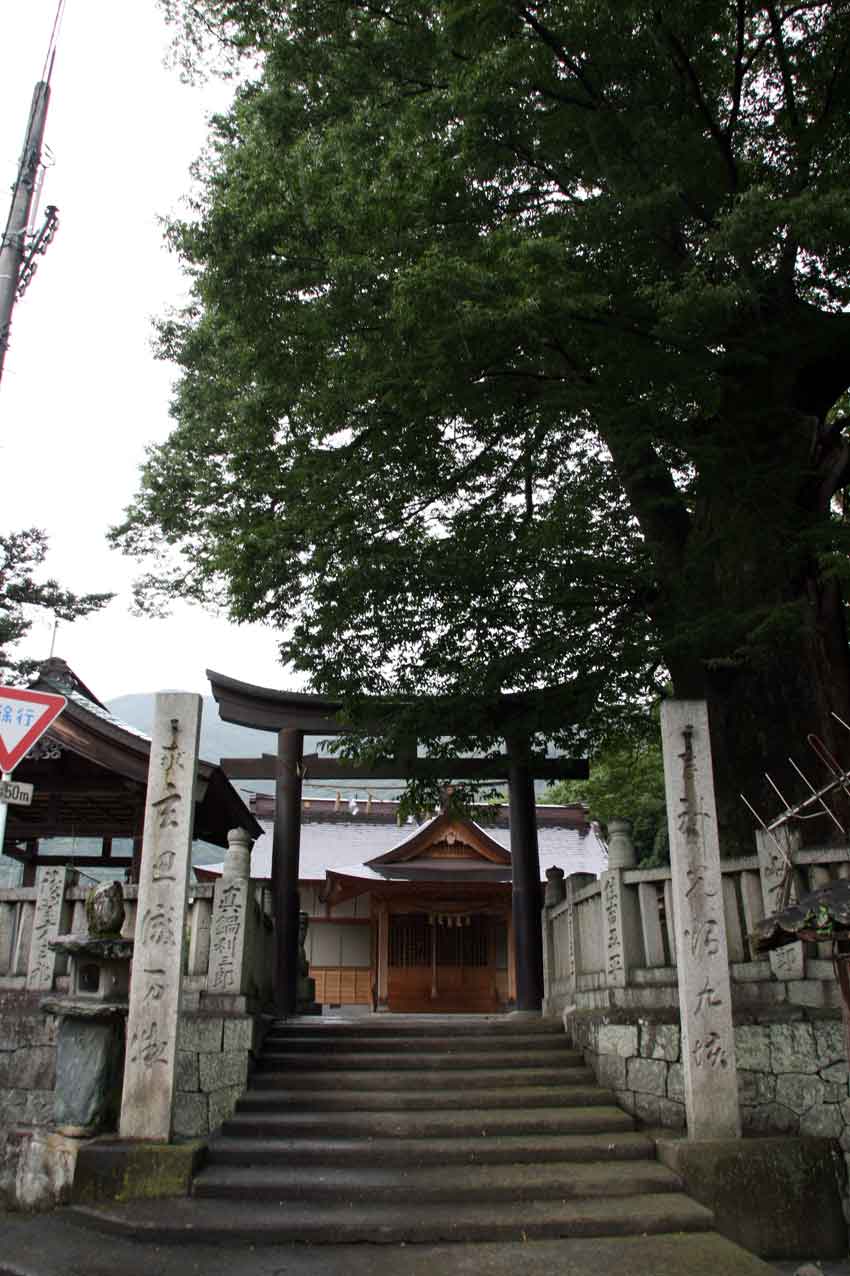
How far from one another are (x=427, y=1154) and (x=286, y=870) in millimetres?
6179

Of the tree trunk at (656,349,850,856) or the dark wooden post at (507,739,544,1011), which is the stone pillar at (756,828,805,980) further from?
the dark wooden post at (507,739,544,1011)

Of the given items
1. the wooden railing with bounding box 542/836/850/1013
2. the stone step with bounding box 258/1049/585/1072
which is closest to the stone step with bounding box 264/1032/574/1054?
the stone step with bounding box 258/1049/585/1072

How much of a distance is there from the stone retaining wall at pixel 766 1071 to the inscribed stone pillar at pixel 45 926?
4.98 m

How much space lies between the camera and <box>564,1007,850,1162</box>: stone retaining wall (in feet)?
20.0

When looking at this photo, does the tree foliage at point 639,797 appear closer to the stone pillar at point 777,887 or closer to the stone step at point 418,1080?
the stone step at point 418,1080

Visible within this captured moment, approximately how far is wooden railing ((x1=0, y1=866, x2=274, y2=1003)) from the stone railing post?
326 centimetres

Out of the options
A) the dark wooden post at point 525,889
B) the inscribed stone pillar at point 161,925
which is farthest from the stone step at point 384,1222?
the dark wooden post at point 525,889

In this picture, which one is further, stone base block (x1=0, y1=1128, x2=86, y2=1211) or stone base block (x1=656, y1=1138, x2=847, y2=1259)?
stone base block (x1=0, y1=1128, x2=86, y2=1211)

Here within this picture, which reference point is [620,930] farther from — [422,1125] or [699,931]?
[422,1125]

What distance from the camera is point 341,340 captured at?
906cm

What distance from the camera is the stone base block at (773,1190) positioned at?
18.4 ft

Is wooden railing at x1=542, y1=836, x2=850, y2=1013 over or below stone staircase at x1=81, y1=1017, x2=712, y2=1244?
over

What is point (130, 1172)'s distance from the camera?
5.82m

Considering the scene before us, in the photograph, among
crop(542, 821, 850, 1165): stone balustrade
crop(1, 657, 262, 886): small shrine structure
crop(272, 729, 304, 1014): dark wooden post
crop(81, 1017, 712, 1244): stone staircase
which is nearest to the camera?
crop(81, 1017, 712, 1244): stone staircase
